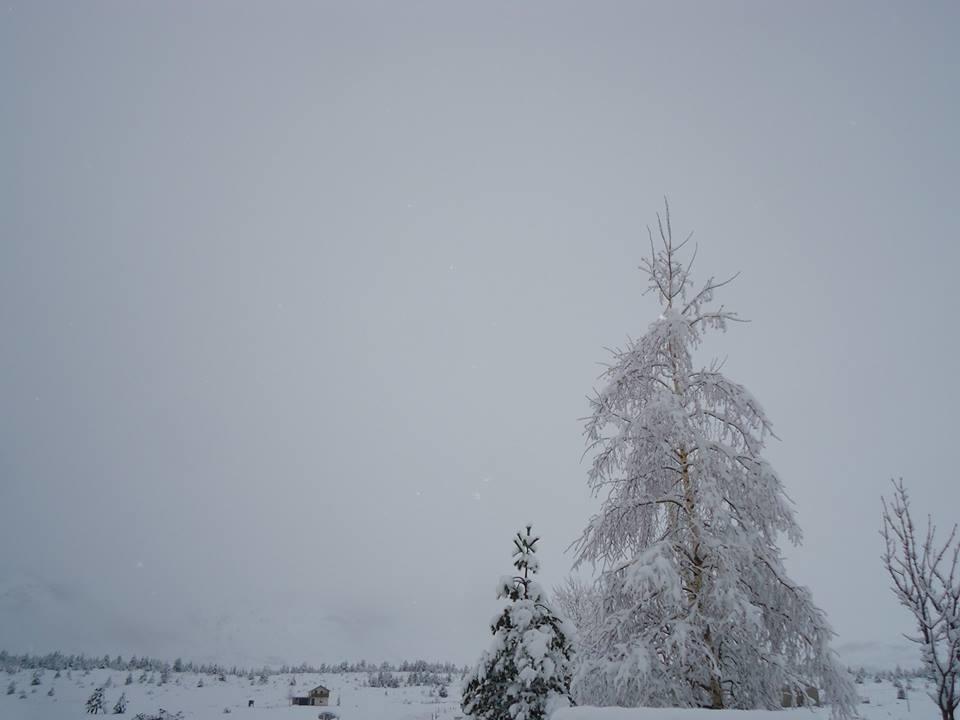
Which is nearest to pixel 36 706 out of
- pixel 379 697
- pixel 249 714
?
pixel 249 714

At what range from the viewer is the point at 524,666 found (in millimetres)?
10727

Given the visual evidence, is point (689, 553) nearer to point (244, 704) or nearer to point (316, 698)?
point (244, 704)

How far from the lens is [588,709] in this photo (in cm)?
375

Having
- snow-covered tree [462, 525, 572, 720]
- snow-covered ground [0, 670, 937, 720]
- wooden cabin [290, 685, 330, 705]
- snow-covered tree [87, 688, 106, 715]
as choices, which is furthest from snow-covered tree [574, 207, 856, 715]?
wooden cabin [290, 685, 330, 705]

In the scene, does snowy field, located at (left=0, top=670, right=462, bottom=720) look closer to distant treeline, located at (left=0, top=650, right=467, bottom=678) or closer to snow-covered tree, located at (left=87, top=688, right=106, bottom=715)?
snow-covered tree, located at (left=87, top=688, right=106, bottom=715)

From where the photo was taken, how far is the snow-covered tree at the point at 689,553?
694cm

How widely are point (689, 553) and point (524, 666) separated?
4.88 meters

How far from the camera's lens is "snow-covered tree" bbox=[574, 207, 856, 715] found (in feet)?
22.8

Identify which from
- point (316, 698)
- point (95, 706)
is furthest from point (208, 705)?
point (316, 698)

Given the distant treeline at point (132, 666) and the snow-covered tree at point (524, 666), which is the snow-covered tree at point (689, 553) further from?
the distant treeline at point (132, 666)

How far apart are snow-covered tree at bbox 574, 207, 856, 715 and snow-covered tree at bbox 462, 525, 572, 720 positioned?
3.41 m

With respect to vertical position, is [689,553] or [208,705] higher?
[689,553]

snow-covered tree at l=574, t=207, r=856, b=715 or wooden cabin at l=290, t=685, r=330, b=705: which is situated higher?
snow-covered tree at l=574, t=207, r=856, b=715

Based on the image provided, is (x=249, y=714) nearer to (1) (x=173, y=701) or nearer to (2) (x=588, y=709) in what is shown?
(1) (x=173, y=701)
